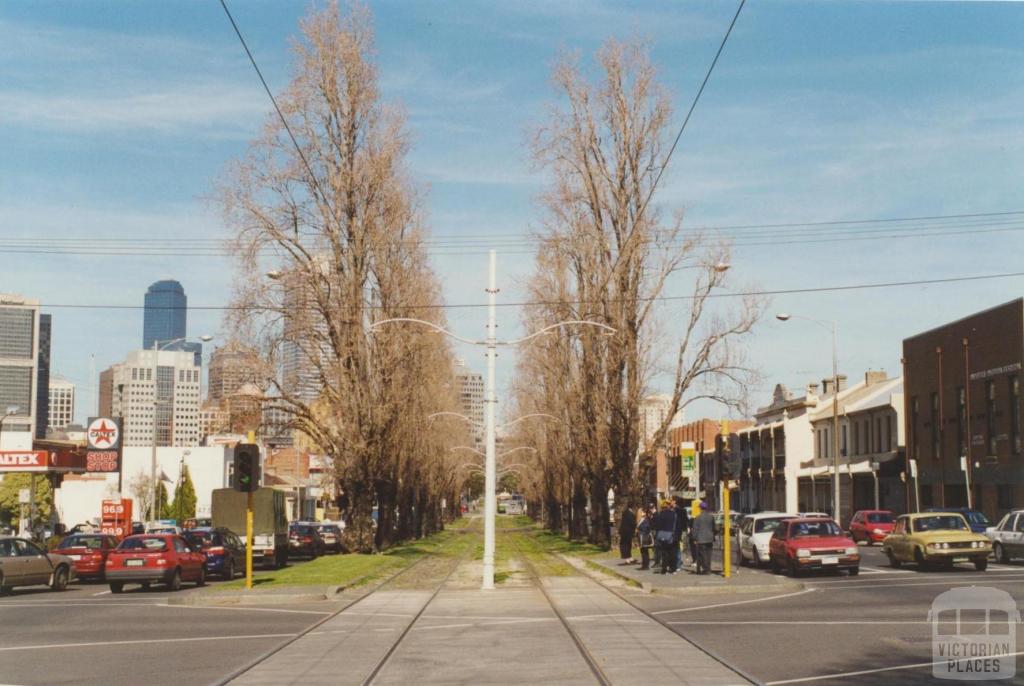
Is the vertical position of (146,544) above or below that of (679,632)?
above

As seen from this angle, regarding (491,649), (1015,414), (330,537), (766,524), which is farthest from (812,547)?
(330,537)

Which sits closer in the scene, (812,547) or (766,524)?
(812,547)

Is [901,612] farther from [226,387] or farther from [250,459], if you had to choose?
[226,387]

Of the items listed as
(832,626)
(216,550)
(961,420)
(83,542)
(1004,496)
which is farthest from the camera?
(961,420)

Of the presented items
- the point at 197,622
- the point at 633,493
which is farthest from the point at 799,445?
the point at 197,622

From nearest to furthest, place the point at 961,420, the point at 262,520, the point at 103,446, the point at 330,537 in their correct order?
1. the point at 262,520
2. the point at 103,446
3. the point at 330,537
4. the point at 961,420

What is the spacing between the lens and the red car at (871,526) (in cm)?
5041

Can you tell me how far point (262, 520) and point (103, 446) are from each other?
10.8 m

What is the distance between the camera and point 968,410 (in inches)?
2322

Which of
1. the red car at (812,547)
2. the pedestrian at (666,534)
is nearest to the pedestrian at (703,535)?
the pedestrian at (666,534)

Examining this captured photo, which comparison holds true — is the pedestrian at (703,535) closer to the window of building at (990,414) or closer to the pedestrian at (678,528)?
the pedestrian at (678,528)

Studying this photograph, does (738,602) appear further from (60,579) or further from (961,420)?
(961,420)

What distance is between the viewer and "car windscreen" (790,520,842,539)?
104 feet

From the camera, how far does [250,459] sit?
28391 mm
